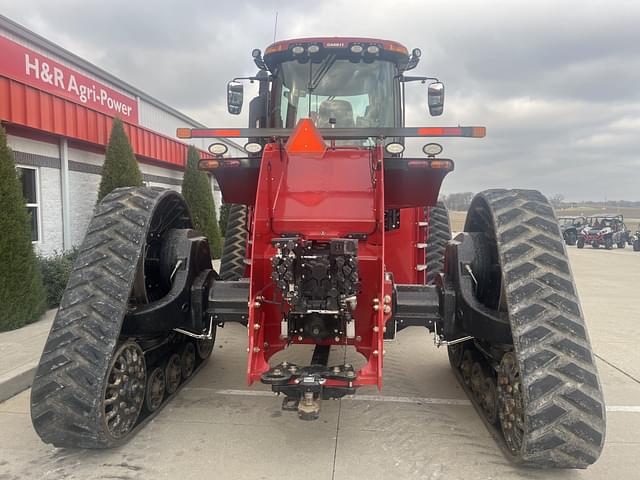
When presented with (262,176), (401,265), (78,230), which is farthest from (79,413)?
(78,230)

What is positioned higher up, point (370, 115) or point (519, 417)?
point (370, 115)

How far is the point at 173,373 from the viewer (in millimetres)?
4352

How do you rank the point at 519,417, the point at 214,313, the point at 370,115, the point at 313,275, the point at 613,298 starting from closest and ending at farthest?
1. the point at 519,417
2. the point at 313,275
3. the point at 214,313
4. the point at 370,115
5. the point at 613,298

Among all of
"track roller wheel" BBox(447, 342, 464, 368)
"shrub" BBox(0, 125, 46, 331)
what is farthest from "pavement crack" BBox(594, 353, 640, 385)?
"shrub" BBox(0, 125, 46, 331)

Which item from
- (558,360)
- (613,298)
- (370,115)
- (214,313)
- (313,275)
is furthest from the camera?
(613,298)

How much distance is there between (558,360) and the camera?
2816mm

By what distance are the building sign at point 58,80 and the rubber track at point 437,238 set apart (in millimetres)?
6823

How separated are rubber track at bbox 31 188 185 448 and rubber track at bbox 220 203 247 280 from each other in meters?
3.64

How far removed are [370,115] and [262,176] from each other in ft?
6.06

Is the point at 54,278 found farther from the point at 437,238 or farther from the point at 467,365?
the point at 467,365

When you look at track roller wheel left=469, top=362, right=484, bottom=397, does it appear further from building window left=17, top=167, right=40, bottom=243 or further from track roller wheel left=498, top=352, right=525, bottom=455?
building window left=17, top=167, right=40, bottom=243

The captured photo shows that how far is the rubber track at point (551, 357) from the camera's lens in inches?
109

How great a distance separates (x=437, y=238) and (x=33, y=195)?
23.8ft

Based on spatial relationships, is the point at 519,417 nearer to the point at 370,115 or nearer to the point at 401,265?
the point at 401,265
